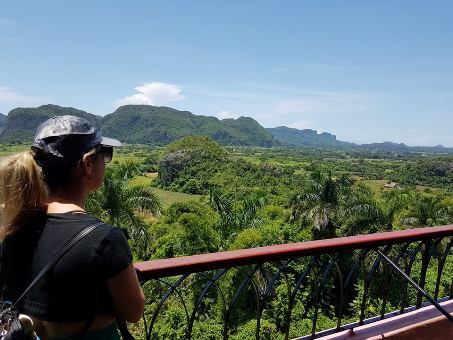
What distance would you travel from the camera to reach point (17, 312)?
120cm

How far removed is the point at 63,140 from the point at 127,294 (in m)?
0.56

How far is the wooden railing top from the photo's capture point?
1711mm

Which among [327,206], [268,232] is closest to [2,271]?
[268,232]

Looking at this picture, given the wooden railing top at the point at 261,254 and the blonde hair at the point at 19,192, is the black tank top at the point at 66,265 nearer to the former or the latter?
the blonde hair at the point at 19,192

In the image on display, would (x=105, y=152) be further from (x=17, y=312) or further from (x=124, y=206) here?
(x=124, y=206)

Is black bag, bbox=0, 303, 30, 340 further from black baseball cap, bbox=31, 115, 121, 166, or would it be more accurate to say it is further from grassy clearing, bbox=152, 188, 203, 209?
grassy clearing, bbox=152, 188, 203, 209

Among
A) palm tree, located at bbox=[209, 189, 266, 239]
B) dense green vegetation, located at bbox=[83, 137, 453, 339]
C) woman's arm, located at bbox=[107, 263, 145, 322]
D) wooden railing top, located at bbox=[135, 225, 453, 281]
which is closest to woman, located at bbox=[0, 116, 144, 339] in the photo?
woman's arm, located at bbox=[107, 263, 145, 322]

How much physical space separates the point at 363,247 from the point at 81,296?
1.80 metres

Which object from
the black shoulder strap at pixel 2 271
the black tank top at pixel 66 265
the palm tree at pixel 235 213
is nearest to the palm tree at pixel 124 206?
the palm tree at pixel 235 213

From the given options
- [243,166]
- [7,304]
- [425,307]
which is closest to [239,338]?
[425,307]

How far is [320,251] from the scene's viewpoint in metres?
2.23

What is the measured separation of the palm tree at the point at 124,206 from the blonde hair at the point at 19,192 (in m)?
16.2

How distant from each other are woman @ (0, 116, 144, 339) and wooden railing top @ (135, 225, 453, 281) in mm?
358

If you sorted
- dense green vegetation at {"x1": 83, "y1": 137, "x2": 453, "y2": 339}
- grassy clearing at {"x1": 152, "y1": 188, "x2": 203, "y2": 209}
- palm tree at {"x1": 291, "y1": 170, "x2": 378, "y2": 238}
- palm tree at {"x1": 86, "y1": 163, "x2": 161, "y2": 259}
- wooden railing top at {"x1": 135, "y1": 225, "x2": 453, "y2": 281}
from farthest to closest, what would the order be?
grassy clearing at {"x1": 152, "y1": 188, "x2": 203, "y2": 209}
palm tree at {"x1": 291, "y1": 170, "x2": 378, "y2": 238}
palm tree at {"x1": 86, "y1": 163, "x2": 161, "y2": 259}
dense green vegetation at {"x1": 83, "y1": 137, "x2": 453, "y2": 339}
wooden railing top at {"x1": 135, "y1": 225, "x2": 453, "y2": 281}
